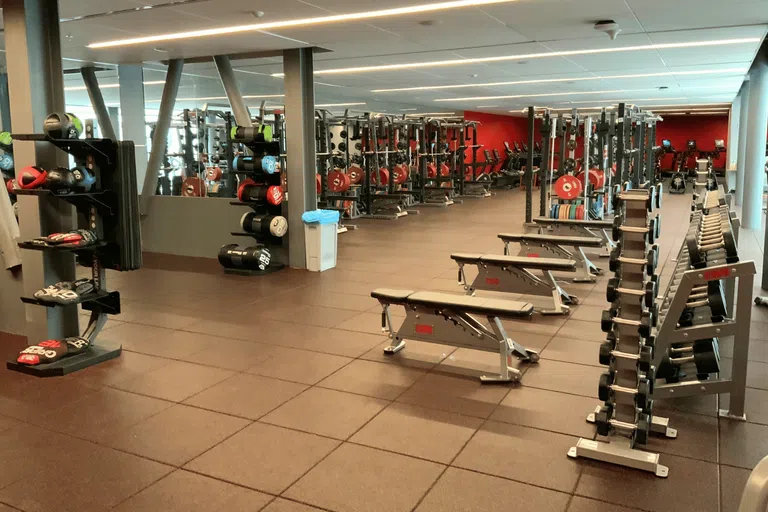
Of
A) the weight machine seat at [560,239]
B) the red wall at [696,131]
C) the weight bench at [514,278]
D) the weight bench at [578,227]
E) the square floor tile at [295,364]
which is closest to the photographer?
the square floor tile at [295,364]

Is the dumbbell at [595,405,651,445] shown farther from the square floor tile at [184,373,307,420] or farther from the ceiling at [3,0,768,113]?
A: the ceiling at [3,0,768,113]

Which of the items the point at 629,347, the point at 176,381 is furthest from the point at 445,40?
the point at 629,347

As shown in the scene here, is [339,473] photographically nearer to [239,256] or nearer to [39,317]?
[39,317]

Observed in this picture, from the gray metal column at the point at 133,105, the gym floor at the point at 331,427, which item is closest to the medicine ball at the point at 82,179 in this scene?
the gym floor at the point at 331,427

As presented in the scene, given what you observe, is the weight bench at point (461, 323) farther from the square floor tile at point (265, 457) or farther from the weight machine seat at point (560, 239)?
the weight machine seat at point (560, 239)

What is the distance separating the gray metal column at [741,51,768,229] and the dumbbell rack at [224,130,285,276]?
21.1 feet

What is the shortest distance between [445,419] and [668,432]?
0.92 m

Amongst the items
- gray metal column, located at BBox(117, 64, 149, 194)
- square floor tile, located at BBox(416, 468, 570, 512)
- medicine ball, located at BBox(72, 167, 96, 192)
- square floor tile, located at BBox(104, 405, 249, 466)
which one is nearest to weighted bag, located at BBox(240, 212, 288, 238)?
gray metal column, located at BBox(117, 64, 149, 194)

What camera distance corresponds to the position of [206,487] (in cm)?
221

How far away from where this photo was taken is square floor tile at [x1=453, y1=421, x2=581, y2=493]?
2.26m

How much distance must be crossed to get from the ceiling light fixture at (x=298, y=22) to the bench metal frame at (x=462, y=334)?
2.14 meters

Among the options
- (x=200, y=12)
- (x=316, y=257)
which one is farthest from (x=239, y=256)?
(x=200, y=12)

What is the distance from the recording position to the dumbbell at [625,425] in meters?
2.36

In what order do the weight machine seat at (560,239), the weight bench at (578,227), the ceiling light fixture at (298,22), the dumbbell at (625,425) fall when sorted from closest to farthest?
the dumbbell at (625,425)
the ceiling light fixture at (298,22)
the weight machine seat at (560,239)
the weight bench at (578,227)
